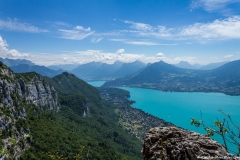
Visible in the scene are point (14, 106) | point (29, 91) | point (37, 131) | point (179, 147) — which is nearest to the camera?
point (179, 147)

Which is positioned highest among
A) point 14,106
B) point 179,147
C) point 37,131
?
point 179,147

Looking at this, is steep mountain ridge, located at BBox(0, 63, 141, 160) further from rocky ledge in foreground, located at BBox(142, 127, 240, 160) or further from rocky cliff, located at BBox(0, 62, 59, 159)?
rocky ledge in foreground, located at BBox(142, 127, 240, 160)

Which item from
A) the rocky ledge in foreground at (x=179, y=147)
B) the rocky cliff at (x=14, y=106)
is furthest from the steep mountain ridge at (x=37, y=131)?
the rocky ledge in foreground at (x=179, y=147)

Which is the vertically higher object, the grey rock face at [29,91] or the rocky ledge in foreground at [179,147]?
the rocky ledge in foreground at [179,147]

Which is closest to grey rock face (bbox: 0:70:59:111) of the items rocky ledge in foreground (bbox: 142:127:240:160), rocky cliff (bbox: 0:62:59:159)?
rocky cliff (bbox: 0:62:59:159)

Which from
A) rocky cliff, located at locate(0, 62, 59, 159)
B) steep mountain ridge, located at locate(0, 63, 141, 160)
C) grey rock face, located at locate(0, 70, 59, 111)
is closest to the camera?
rocky cliff, located at locate(0, 62, 59, 159)

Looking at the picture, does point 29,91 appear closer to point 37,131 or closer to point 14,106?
point 14,106

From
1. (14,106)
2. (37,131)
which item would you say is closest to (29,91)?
(14,106)

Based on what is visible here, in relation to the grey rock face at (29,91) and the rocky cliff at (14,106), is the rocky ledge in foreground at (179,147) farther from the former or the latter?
the grey rock face at (29,91)

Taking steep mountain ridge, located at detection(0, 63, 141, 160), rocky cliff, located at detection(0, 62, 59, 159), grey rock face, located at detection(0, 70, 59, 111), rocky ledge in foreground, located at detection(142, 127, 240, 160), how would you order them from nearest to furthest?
rocky ledge in foreground, located at detection(142, 127, 240, 160), rocky cliff, located at detection(0, 62, 59, 159), steep mountain ridge, located at detection(0, 63, 141, 160), grey rock face, located at detection(0, 70, 59, 111)
